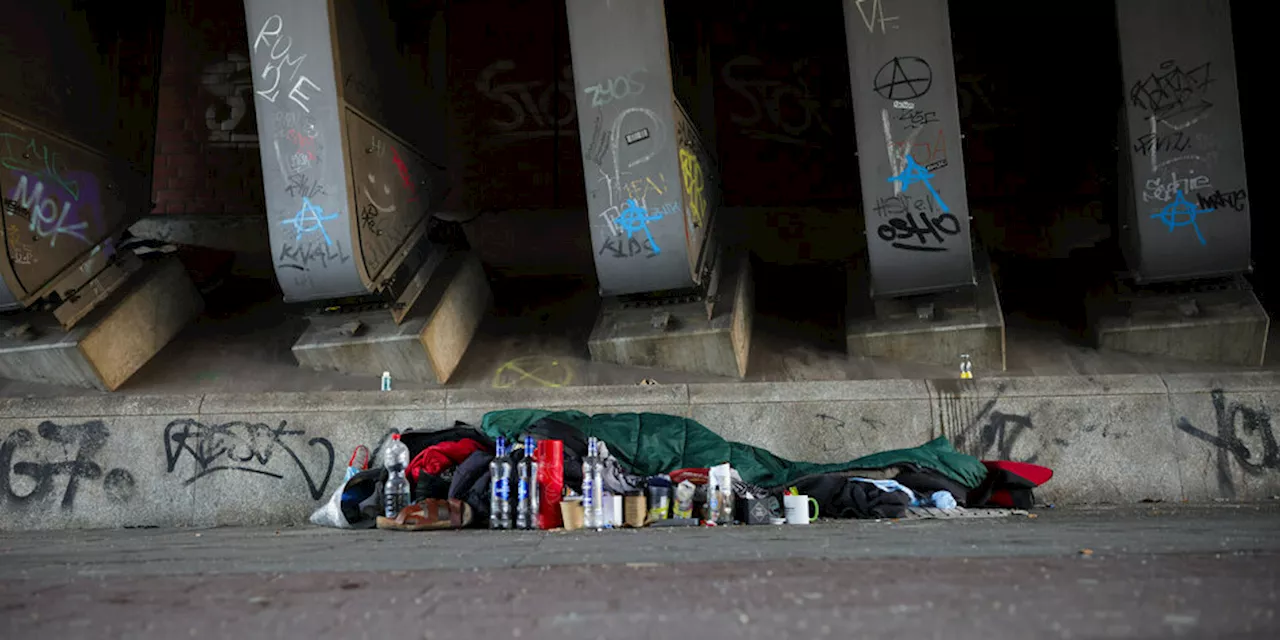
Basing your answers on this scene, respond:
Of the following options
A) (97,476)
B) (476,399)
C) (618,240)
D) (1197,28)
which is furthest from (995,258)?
(97,476)

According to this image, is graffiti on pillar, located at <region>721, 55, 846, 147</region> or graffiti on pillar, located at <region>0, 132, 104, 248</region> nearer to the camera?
graffiti on pillar, located at <region>0, 132, 104, 248</region>

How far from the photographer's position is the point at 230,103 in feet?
39.7

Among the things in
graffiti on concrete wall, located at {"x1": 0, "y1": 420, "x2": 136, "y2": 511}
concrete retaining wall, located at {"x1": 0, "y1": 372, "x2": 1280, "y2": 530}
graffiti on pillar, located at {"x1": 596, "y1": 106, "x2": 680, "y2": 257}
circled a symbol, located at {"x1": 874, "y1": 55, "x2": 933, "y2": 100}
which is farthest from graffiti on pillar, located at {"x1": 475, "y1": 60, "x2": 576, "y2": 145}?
graffiti on concrete wall, located at {"x1": 0, "y1": 420, "x2": 136, "y2": 511}

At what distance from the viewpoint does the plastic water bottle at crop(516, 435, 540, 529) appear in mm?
6301

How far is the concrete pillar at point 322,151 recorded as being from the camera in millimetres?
8750

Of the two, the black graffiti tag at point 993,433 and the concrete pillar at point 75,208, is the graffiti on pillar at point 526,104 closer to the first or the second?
the concrete pillar at point 75,208

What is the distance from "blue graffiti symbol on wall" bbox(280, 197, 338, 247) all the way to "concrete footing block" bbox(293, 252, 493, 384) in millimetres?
972

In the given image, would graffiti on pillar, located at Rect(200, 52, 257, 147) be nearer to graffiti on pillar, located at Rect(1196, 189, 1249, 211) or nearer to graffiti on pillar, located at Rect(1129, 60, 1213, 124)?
graffiti on pillar, located at Rect(1129, 60, 1213, 124)

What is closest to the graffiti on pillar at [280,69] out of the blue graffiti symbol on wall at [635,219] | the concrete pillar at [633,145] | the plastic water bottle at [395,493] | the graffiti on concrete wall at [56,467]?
the concrete pillar at [633,145]

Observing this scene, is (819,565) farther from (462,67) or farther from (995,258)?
(462,67)

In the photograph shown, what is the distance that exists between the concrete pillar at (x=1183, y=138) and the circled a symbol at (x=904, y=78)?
69.0 inches

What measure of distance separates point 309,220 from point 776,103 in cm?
566

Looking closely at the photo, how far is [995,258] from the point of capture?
11.1 metres

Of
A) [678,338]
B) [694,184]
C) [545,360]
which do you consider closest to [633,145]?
[694,184]
